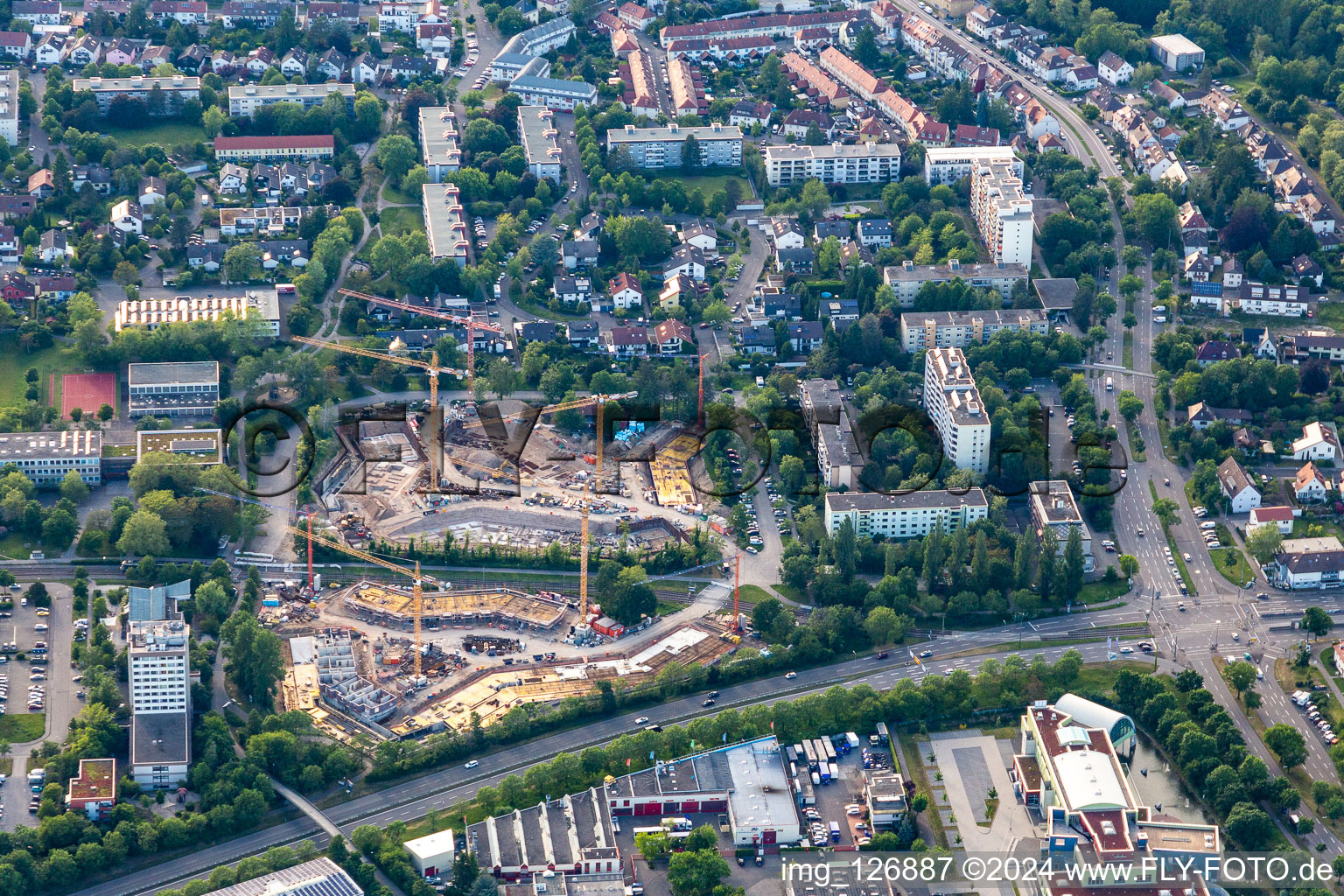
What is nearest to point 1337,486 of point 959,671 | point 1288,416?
point 1288,416

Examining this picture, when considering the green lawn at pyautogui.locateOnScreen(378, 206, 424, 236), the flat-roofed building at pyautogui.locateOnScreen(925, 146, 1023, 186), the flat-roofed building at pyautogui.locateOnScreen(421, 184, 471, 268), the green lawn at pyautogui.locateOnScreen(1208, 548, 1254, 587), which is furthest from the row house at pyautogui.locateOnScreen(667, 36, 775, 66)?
the green lawn at pyautogui.locateOnScreen(1208, 548, 1254, 587)

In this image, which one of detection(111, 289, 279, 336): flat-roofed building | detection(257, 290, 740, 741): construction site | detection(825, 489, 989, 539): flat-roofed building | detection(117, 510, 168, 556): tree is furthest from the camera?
detection(111, 289, 279, 336): flat-roofed building

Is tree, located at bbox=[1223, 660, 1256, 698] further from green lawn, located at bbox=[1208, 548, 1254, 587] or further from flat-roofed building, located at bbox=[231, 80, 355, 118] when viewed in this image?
flat-roofed building, located at bbox=[231, 80, 355, 118]

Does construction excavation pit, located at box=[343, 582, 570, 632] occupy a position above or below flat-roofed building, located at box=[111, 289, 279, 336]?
below

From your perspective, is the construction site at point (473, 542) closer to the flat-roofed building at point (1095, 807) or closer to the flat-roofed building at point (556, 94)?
the flat-roofed building at point (1095, 807)

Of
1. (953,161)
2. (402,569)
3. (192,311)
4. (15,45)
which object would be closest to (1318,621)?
(402,569)

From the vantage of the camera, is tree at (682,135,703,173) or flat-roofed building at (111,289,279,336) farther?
tree at (682,135,703,173)

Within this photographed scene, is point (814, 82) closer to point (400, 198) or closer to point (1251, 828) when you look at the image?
point (400, 198)

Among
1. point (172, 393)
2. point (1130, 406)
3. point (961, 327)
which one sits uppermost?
point (961, 327)
